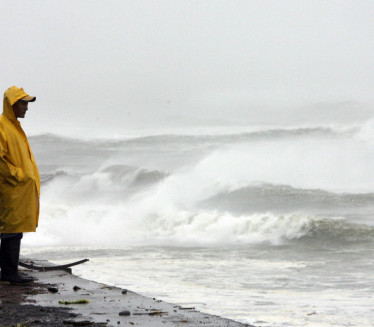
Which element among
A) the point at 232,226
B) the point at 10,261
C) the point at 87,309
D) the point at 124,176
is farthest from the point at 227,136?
the point at 87,309

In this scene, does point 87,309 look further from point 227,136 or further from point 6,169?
point 227,136

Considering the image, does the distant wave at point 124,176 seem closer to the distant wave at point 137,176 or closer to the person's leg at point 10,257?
the distant wave at point 137,176

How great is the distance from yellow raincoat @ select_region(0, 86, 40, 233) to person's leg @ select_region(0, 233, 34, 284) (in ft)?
0.46

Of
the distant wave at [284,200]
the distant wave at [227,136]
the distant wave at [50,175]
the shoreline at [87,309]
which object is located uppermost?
the distant wave at [227,136]

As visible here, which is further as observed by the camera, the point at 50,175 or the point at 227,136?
the point at 227,136

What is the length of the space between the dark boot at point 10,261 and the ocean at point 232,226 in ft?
5.58

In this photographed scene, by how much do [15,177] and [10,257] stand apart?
695mm

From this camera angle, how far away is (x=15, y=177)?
17.8ft

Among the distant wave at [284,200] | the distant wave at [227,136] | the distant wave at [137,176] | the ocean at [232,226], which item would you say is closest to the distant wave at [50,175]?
the ocean at [232,226]

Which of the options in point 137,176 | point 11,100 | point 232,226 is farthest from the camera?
point 137,176

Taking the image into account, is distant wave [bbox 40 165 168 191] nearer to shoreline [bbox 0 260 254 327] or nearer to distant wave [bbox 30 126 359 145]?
distant wave [bbox 30 126 359 145]

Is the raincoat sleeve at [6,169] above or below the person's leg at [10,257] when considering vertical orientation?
above

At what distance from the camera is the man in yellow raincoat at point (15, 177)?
17.9ft

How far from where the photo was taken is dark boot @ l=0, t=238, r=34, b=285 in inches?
224
